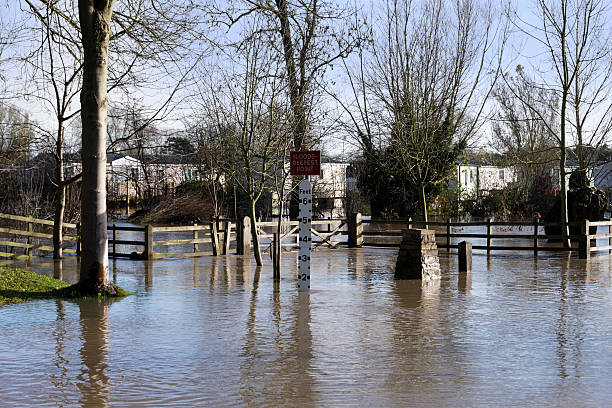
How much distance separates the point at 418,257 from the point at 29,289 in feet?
27.2

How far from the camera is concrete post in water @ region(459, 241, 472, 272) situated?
61.0ft

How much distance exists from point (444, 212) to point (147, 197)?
699 inches

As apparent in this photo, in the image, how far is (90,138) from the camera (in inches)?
539

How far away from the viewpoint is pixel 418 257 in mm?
16922

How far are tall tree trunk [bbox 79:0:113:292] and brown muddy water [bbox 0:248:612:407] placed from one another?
877mm

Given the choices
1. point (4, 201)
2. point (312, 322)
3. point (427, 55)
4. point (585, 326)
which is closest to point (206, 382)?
point (312, 322)

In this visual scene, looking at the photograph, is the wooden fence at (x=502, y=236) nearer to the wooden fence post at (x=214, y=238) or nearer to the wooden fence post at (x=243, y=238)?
the wooden fence post at (x=243, y=238)

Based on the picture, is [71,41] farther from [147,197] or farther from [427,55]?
[147,197]

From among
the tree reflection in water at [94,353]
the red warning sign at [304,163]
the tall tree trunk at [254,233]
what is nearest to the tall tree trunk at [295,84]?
the tall tree trunk at [254,233]

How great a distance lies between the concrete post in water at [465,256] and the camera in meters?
18.6

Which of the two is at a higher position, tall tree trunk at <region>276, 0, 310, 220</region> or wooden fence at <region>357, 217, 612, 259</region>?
tall tree trunk at <region>276, 0, 310, 220</region>

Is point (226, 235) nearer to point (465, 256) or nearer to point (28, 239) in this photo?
point (28, 239)

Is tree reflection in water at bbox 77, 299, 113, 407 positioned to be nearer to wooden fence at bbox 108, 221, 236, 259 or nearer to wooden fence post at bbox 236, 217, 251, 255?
wooden fence at bbox 108, 221, 236, 259

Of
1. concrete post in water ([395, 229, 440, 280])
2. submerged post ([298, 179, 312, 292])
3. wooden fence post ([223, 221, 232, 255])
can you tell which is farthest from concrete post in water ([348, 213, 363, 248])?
submerged post ([298, 179, 312, 292])
